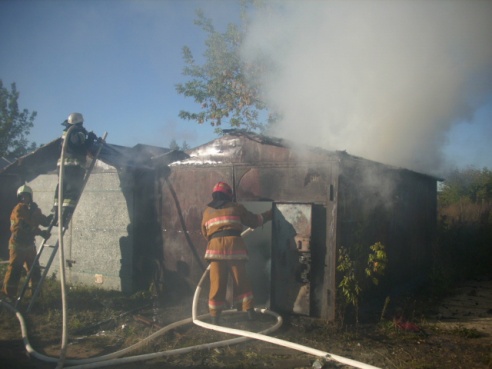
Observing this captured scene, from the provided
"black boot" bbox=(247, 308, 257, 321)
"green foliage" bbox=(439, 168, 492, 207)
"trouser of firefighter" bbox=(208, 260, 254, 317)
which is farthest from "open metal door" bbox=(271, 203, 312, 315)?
"green foliage" bbox=(439, 168, 492, 207)

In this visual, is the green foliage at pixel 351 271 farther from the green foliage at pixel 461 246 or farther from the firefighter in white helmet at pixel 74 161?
the firefighter in white helmet at pixel 74 161

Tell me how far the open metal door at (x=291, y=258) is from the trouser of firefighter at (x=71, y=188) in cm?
360

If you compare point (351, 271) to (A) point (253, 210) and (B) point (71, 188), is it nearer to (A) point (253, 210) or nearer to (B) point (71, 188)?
(A) point (253, 210)

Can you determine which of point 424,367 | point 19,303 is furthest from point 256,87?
point 424,367

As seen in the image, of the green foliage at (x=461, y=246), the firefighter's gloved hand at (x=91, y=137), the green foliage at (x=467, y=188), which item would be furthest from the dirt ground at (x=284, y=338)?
the green foliage at (x=467, y=188)

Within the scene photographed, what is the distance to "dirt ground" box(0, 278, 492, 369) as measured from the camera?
4.59 m

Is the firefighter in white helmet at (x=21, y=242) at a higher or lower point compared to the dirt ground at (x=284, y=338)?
higher

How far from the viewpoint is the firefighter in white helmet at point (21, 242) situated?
714cm

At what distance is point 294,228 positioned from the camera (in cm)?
614

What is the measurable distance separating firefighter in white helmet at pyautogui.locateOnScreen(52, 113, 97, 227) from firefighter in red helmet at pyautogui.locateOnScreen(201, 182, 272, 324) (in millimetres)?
2629

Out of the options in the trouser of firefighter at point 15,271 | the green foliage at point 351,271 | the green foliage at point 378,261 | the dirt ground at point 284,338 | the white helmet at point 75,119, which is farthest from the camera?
the trouser of firefighter at point 15,271

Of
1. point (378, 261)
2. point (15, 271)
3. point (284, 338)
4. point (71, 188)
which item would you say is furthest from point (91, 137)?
point (378, 261)

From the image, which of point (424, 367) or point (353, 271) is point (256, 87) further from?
point (424, 367)

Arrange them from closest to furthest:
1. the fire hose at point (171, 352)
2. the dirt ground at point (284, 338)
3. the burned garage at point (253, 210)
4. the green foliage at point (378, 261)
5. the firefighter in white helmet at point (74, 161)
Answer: the fire hose at point (171, 352) → the dirt ground at point (284, 338) → the green foliage at point (378, 261) → the burned garage at point (253, 210) → the firefighter in white helmet at point (74, 161)
